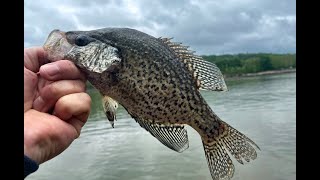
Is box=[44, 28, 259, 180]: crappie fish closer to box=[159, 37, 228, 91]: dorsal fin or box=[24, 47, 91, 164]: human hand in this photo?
box=[159, 37, 228, 91]: dorsal fin

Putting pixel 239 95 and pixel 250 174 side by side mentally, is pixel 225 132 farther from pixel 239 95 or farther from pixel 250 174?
pixel 239 95

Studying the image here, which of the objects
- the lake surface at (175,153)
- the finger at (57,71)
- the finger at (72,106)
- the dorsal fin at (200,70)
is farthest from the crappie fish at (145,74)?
the lake surface at (175,153)

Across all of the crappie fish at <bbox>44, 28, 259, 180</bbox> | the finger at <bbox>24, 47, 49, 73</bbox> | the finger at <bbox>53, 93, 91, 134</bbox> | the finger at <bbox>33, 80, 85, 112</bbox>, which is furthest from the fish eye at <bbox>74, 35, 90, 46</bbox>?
the finger at <bbox>53, 93, 91, 134</bbox>

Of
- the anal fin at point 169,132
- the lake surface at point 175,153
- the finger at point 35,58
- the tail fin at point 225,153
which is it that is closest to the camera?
the finger at point 35,58

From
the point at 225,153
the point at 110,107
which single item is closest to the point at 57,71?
the point at 110,107

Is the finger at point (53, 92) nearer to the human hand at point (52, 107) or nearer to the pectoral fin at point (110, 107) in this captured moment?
the human hand at point (52, 107)

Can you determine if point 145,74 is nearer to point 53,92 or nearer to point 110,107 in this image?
point 110,107
